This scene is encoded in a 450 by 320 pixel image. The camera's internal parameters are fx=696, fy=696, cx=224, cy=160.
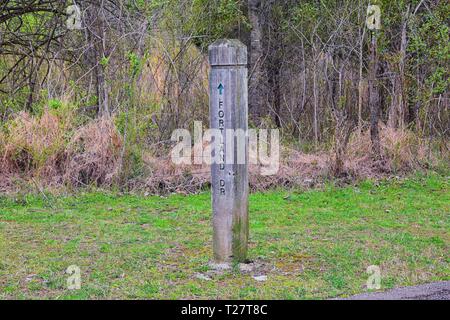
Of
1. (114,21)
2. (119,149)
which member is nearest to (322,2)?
(114,21)

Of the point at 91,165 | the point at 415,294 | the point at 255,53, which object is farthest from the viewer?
the point at 255,53

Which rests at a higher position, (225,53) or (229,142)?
(225,53)

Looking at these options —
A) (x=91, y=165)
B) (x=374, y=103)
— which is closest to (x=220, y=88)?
(x=91, y=165)

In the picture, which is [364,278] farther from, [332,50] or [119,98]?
[332,50]

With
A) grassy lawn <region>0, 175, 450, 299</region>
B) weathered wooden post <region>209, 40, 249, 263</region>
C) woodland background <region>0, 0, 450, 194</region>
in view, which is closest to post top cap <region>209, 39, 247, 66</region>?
weathered wooden post <region>209, 40, 249, 263</region>

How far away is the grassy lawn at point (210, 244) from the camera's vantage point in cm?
569

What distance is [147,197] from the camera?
32.5 feet

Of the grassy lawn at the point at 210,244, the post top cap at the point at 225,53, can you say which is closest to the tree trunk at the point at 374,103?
the grassy lawn at the point at 210,244

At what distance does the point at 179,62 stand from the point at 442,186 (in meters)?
4.94

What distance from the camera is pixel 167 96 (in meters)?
11.8

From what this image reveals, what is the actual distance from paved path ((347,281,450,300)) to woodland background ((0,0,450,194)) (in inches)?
199

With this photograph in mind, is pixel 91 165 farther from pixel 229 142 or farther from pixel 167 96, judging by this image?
pixel 229 142

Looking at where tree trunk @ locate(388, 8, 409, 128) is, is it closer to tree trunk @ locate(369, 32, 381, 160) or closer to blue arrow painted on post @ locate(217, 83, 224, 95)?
tree trunk @ locate(369, 32, 381, 160)

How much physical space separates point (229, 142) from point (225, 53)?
752 mm
